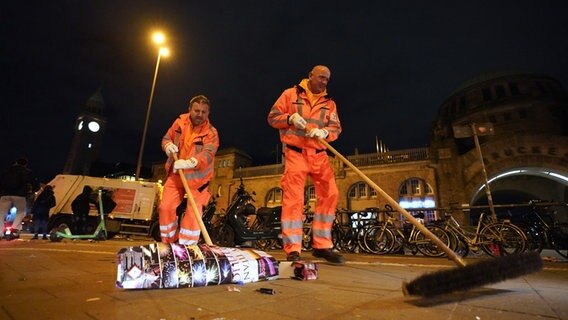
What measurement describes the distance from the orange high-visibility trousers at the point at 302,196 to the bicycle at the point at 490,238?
4.62m

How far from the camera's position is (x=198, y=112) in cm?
434

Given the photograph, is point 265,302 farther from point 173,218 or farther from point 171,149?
point 171,149

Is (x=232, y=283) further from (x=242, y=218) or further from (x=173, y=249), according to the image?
(x=242, y=218)

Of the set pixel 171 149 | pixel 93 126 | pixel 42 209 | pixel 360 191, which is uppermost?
pixel 93 126

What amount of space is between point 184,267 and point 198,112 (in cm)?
→ 267

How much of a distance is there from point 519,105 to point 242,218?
32.1 meters

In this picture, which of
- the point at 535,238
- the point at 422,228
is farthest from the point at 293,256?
the point at 535,238

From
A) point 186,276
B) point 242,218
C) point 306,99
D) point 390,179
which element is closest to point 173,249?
point 186,276

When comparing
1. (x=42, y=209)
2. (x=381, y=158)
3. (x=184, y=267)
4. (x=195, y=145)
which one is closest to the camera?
(x=184, y=267)

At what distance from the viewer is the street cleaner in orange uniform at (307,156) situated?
141 inches

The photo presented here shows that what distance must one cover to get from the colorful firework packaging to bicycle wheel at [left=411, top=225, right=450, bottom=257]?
5.79m

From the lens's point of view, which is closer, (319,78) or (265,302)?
(265,302)

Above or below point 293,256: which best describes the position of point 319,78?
above

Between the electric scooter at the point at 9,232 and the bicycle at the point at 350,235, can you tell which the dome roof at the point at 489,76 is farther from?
the electric scooter at the point at 9,232
